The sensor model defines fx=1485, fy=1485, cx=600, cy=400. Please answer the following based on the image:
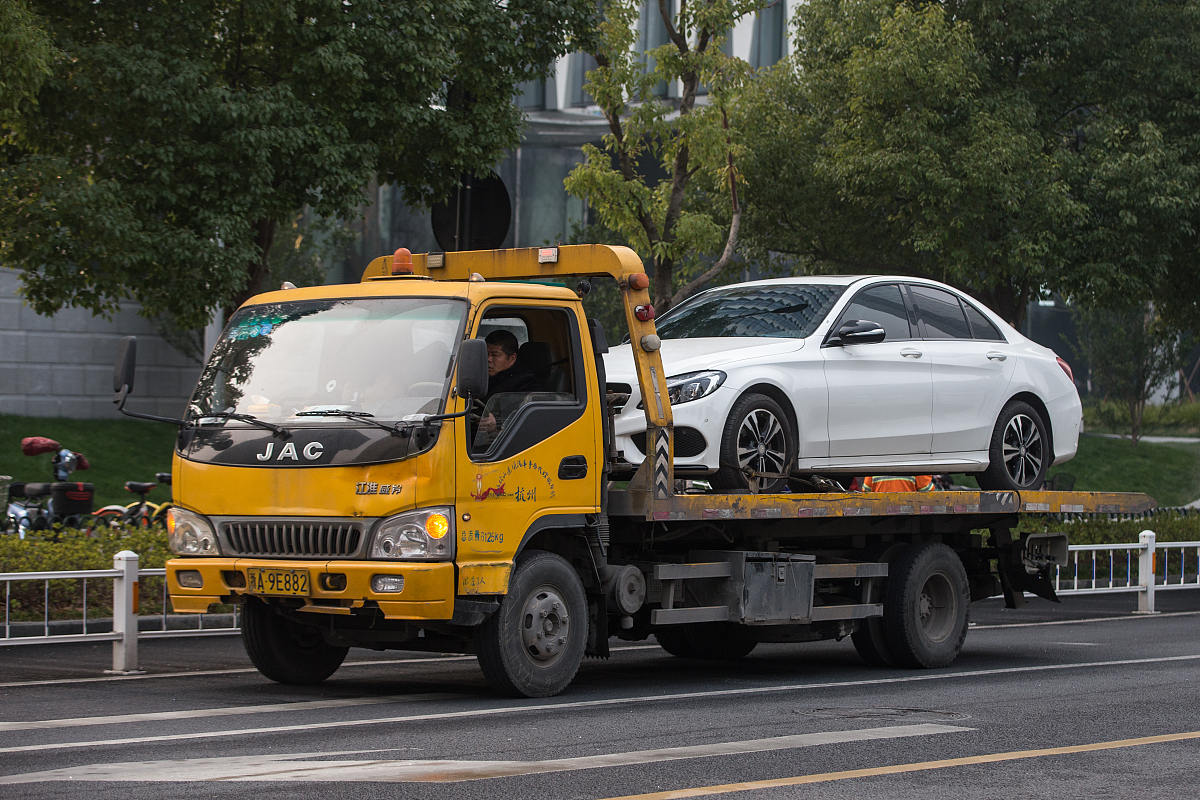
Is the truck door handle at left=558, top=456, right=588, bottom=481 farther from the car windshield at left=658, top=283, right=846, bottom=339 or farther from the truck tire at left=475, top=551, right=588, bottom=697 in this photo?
the car windshield at left=658, top=283, right=846, bottom=339

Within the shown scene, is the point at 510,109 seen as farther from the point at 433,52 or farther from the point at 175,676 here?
the point at 175,676

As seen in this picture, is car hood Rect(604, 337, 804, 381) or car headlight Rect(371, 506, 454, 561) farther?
car hood Rect(604, 337, 804, 381)

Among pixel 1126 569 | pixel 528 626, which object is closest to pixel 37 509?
pixel 528 626

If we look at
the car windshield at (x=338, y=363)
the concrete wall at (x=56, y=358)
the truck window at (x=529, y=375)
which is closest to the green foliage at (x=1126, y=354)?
the concrete wall at (x=56, y=358)

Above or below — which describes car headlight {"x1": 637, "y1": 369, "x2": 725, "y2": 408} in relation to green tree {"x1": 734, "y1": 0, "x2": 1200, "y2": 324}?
below

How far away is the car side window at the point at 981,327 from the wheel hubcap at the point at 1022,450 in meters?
0.65

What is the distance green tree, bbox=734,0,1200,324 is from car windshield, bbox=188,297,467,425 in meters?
11.1

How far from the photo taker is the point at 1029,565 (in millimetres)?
12406

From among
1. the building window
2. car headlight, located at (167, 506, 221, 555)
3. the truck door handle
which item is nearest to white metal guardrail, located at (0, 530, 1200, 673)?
car headlight, located at (167, 506, 221, 555)

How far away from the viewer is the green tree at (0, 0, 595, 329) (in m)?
13.6

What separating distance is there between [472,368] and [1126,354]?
33.8 metres

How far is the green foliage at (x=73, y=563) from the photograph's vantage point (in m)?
11.6

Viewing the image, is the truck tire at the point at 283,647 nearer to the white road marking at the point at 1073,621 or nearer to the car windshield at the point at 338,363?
the car windshield at the point at 338,363

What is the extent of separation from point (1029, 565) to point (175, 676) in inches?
271
